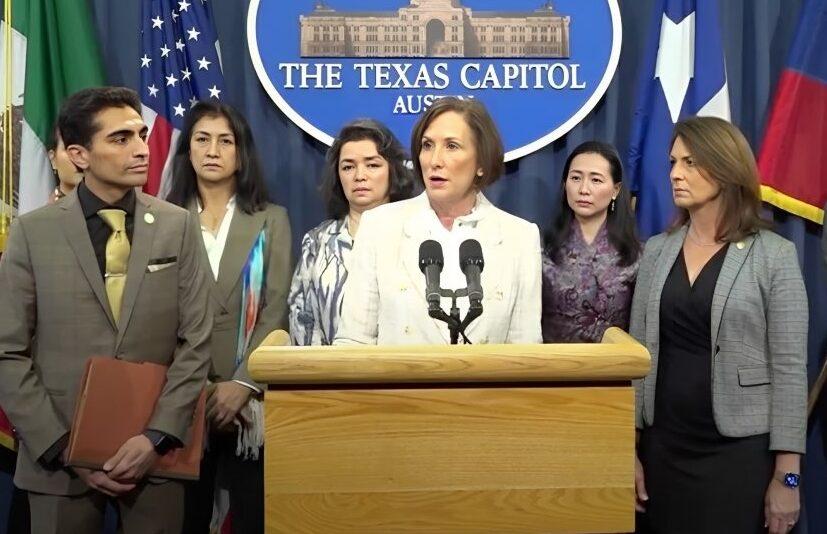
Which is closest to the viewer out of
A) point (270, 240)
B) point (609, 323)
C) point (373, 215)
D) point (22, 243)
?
point (373, 215)

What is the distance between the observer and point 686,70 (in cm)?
352

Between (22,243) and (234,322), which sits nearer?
(22,243)

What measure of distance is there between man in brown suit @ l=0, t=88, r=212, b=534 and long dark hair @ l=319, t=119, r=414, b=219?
2.67 feet

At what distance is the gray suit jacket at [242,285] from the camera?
9.69 feet

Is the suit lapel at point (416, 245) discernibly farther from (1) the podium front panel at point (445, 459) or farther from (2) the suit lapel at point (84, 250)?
(2) the suit lapel at point (84, 250)

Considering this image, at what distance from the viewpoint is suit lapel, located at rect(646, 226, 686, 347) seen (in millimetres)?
2439

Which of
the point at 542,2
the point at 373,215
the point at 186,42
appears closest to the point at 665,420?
the point at 373,215

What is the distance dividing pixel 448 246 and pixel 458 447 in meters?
0.57

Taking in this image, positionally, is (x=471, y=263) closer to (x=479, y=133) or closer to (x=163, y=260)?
(x=479, y=133)

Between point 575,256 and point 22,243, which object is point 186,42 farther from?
point 575,256

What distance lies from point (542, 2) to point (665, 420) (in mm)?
1875

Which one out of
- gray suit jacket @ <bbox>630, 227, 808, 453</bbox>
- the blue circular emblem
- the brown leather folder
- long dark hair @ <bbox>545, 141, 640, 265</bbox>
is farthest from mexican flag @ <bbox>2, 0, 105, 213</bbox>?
gray suit jacket @ <bbox>630, 227, 808, 453</bbox>

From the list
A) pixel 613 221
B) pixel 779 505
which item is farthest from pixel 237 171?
pixel 779 505

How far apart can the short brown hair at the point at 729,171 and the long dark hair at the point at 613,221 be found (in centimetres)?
51
